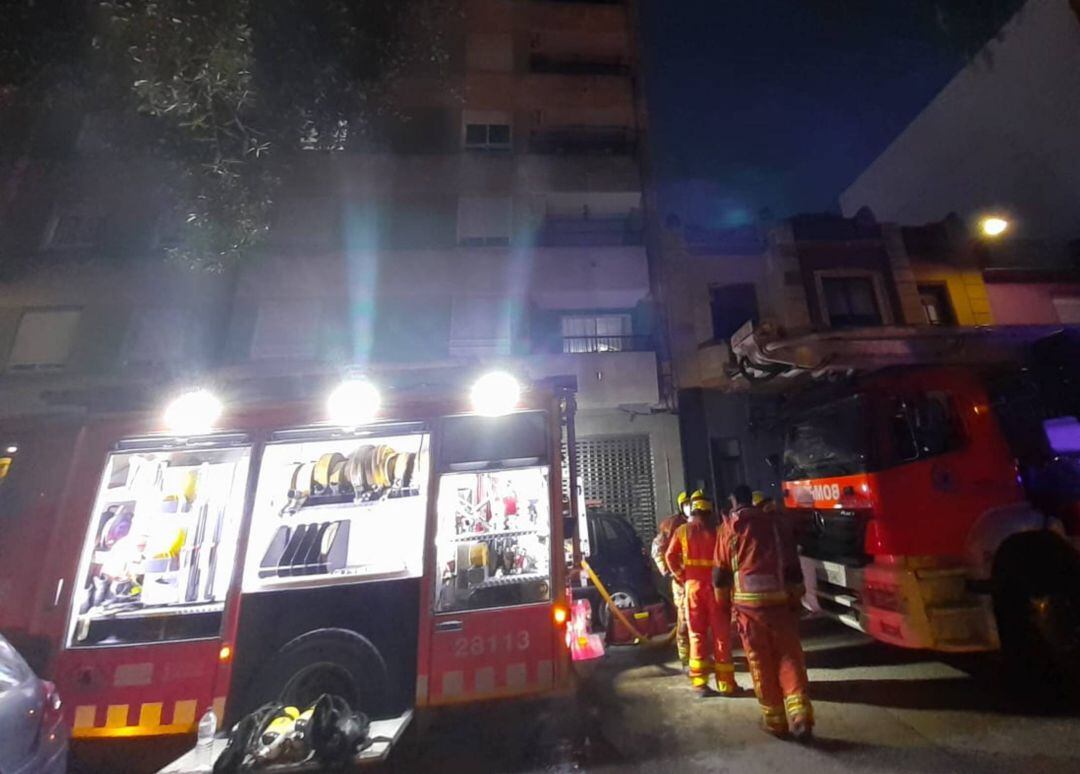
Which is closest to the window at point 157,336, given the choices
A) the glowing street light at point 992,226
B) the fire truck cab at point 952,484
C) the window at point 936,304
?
the fire truck cab at point 952,484

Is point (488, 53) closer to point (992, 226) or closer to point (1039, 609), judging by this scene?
point (992, 226)

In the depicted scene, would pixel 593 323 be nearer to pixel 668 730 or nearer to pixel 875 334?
pixel 875 334

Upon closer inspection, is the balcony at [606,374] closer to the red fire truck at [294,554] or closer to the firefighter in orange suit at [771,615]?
the red fire truck at [294,554]

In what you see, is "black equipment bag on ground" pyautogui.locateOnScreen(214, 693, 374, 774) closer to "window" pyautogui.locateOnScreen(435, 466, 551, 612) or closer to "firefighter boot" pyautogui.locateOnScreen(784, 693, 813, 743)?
"window" pyautogui.locateOnScreen(435, 466, 551, 612)

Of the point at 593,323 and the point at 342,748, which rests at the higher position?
the point at 593,323

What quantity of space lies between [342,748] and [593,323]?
1039cm

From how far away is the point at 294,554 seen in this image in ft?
14.2

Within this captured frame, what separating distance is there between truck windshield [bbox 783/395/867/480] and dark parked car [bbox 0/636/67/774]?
6.25 metres

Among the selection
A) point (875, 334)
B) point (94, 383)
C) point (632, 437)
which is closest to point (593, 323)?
point (632, 437)

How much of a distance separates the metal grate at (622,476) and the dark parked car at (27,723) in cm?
867

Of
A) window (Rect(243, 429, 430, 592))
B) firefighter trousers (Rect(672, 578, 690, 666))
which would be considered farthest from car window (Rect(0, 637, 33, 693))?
firefighter trousers (Rect(672, 578, 690, 666))

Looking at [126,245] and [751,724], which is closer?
[751,724]

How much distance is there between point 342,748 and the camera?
129 inches

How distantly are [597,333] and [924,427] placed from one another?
849 cm
